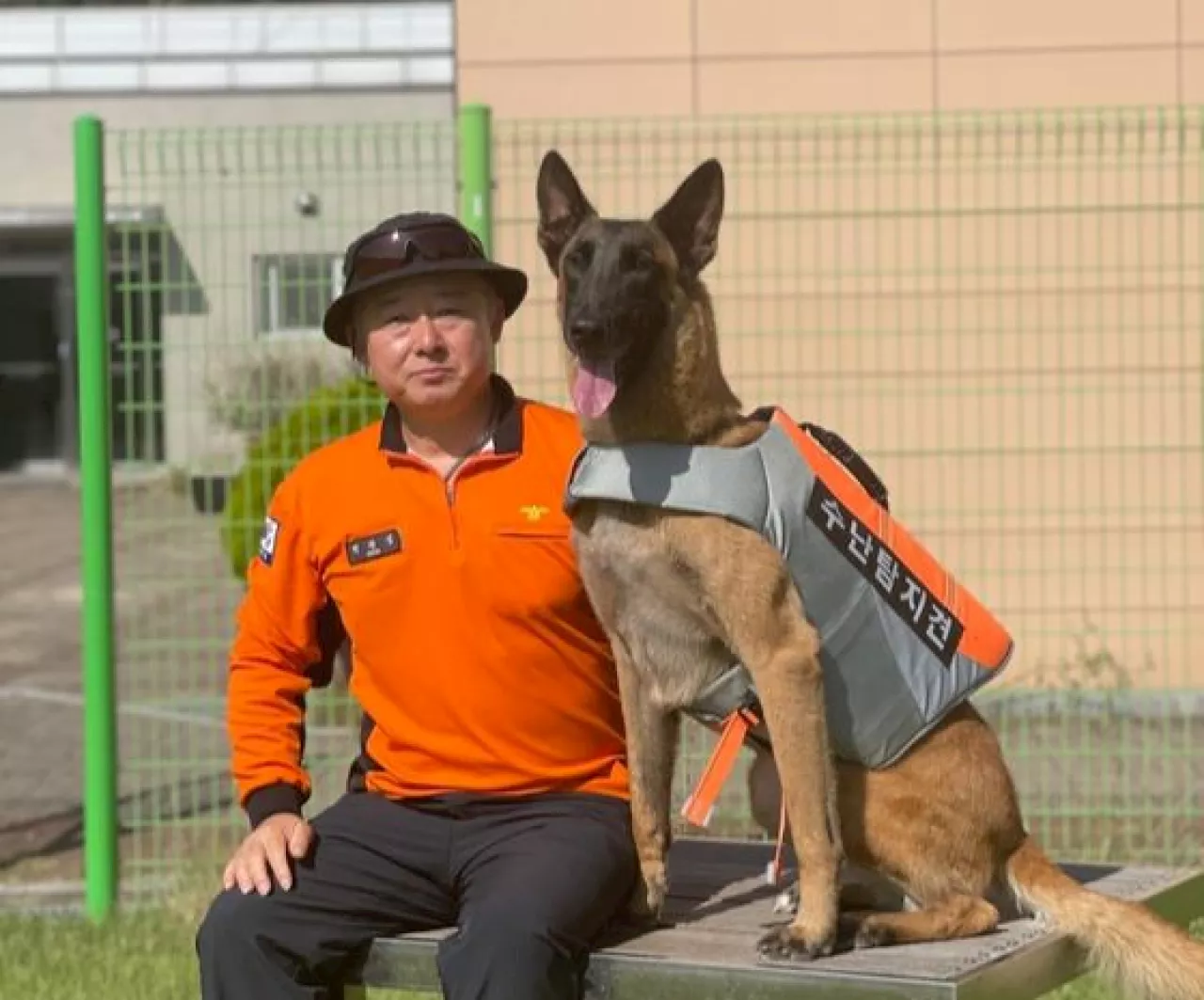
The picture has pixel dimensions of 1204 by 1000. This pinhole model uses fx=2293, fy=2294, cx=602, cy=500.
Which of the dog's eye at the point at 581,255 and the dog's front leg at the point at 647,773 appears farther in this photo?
the dog's front leg at the point at 647,773

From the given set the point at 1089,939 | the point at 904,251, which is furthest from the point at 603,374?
the point at 904,251

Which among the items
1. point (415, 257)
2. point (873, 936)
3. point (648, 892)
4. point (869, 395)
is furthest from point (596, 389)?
point (869, 395)

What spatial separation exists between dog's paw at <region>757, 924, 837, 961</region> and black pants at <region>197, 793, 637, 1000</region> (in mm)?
299

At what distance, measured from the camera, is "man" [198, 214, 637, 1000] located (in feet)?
12.9

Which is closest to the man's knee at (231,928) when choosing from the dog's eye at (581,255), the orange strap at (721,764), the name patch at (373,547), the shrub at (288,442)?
the name patch at (373,547)

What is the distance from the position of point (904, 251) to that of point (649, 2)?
3.29m

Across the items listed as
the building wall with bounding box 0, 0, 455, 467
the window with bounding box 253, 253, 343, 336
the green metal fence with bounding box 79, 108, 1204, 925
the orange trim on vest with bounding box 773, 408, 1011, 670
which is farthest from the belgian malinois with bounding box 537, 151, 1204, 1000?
the building wall with bounding box 0, 0, 455, 467

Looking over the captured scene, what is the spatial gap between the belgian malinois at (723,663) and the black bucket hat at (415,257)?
0.15 m

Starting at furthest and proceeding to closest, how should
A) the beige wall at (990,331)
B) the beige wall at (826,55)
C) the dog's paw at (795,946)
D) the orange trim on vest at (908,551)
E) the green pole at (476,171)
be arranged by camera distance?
the beige wall at (826,55) → the beige wall at (990,331) → the green pole at (476,171) → the orange trim on vest at (908,551) → the dog's paw at (795,946)

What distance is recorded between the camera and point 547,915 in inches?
146

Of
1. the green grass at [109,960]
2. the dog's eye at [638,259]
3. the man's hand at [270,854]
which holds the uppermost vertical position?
the dog's eye at [638,259]

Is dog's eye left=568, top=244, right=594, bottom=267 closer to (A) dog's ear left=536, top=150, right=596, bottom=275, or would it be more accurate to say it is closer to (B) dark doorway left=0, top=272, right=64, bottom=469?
(A) dog's ear left=536, top=150, right=596, bottom=275

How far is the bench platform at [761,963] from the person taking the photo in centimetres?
362

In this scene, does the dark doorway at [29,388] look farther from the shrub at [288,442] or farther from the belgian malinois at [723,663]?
the belgian malinois at [723,663]
